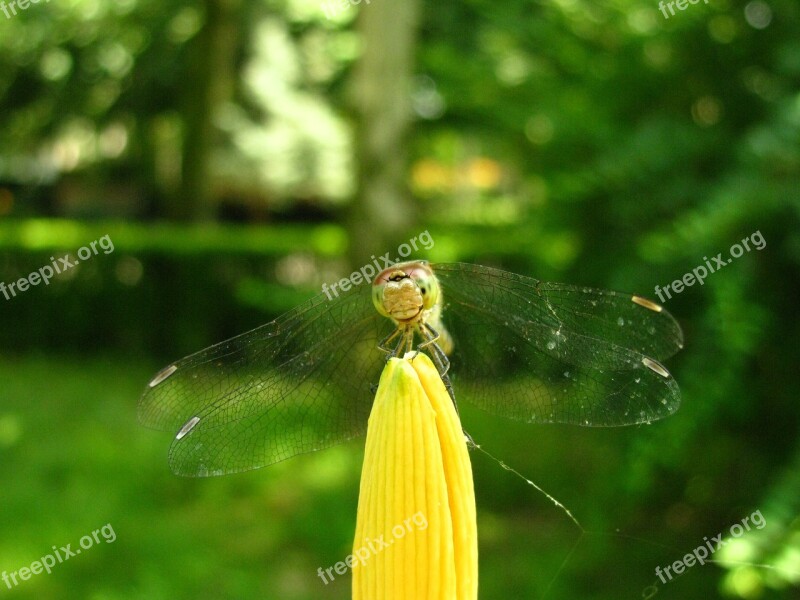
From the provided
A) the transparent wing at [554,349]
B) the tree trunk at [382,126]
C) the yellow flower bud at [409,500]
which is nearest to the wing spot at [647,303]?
the transparent wing at [554,349]

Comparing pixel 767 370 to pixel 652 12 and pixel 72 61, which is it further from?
pixel 72 61

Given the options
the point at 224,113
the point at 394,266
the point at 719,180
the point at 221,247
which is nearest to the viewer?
the point at 394,266

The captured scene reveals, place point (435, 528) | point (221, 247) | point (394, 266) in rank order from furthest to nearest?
point (221, 247) → point (394, 266) → point (435, 528)

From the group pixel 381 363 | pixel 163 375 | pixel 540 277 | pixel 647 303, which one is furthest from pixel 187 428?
pixel 540 277

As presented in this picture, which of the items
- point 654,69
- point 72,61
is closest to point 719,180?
point 654,69

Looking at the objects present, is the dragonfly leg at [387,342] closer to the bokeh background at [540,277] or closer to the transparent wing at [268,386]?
the transparent wing at [268,386]

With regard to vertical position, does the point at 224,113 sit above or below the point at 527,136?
above

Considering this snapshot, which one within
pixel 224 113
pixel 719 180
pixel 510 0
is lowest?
pixel 719 180
